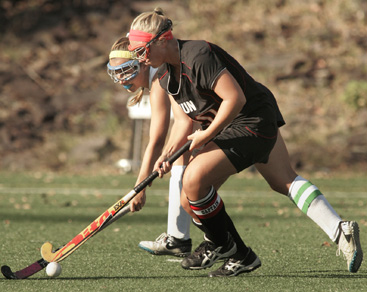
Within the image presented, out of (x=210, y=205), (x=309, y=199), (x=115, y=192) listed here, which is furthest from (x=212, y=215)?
(x=115, y=192)

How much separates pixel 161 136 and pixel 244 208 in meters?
3.86

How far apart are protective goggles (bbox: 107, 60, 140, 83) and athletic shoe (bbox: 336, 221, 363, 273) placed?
146cm

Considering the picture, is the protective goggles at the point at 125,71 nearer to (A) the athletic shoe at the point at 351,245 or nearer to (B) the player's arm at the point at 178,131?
(B) the player's arm at the point at 178,131

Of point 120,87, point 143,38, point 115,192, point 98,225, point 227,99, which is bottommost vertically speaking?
point 115,192

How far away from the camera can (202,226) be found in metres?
4.31

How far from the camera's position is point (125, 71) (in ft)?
14.0

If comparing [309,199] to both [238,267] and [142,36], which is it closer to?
[238,267]

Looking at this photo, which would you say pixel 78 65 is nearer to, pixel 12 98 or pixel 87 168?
pixel 12 98

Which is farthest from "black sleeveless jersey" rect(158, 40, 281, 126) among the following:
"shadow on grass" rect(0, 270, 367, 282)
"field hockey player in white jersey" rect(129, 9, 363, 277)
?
"shadow on grass" rect(0, 270, 367, 282)

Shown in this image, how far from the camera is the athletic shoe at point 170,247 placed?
4.61 metres

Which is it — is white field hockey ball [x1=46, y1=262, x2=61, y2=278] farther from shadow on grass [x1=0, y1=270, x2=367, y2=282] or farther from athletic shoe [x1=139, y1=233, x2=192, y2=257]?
athletic shoe [x1=139, y1=233, x2=192, y2=257]

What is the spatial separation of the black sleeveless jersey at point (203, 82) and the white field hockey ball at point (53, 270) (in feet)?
3.49

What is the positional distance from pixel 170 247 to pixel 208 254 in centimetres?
54

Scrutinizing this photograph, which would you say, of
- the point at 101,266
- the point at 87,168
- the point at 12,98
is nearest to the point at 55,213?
the point at 101,266
